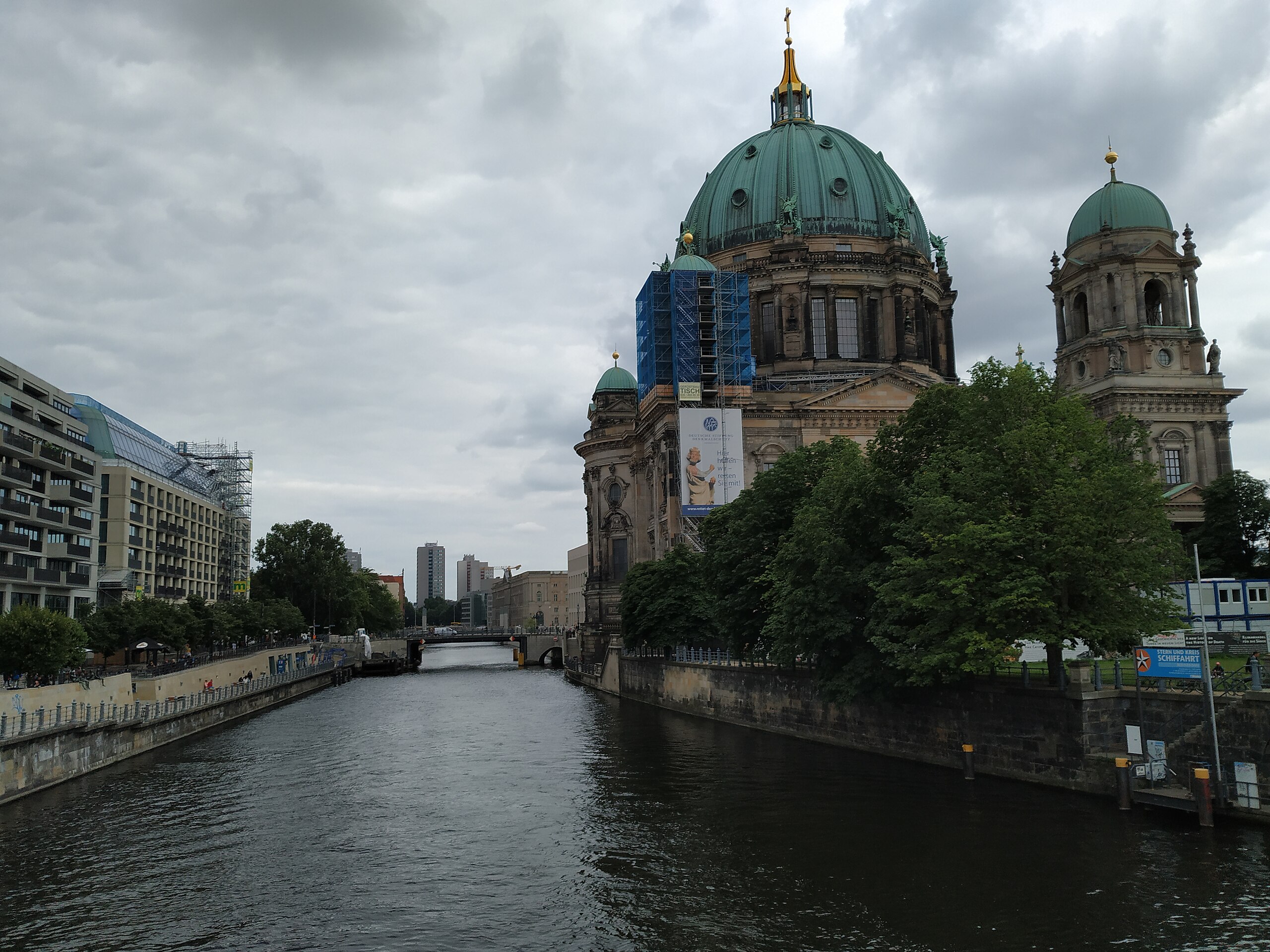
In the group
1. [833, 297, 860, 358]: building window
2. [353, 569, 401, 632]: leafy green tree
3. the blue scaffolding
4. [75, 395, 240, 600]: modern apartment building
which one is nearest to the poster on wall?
the blue scaffolding

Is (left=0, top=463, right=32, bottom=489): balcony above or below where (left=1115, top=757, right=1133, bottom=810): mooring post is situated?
above

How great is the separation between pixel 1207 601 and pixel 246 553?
120218 mm

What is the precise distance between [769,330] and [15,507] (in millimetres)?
66140

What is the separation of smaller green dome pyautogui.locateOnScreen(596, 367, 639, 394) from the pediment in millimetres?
39248

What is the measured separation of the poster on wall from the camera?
282 feet

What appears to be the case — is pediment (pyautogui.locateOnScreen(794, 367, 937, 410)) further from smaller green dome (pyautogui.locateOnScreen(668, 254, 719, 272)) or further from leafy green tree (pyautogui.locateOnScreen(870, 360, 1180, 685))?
leafy green tree (pyautogui.locateOnScreen(870, 360, 1180, 685))

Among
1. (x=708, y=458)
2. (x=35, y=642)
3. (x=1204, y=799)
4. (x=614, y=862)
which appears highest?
(x=708, y=458)

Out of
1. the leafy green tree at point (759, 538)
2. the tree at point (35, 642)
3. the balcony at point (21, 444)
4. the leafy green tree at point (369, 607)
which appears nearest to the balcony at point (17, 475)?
the balcony at point (21, 444)

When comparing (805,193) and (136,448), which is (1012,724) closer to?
(805,193)

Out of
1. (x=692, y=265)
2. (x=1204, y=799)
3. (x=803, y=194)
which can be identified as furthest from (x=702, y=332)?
(x=1204, y=799)

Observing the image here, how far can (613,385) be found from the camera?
128125 mm

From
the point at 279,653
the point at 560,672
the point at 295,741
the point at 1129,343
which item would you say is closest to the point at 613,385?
the point at 560,672

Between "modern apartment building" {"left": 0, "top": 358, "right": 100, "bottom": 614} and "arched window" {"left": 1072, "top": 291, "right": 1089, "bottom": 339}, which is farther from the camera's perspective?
"arched window" {"left": 1072, "top": 291, "right": 1089, "bottom": 339}

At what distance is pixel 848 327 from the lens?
4149 inches
